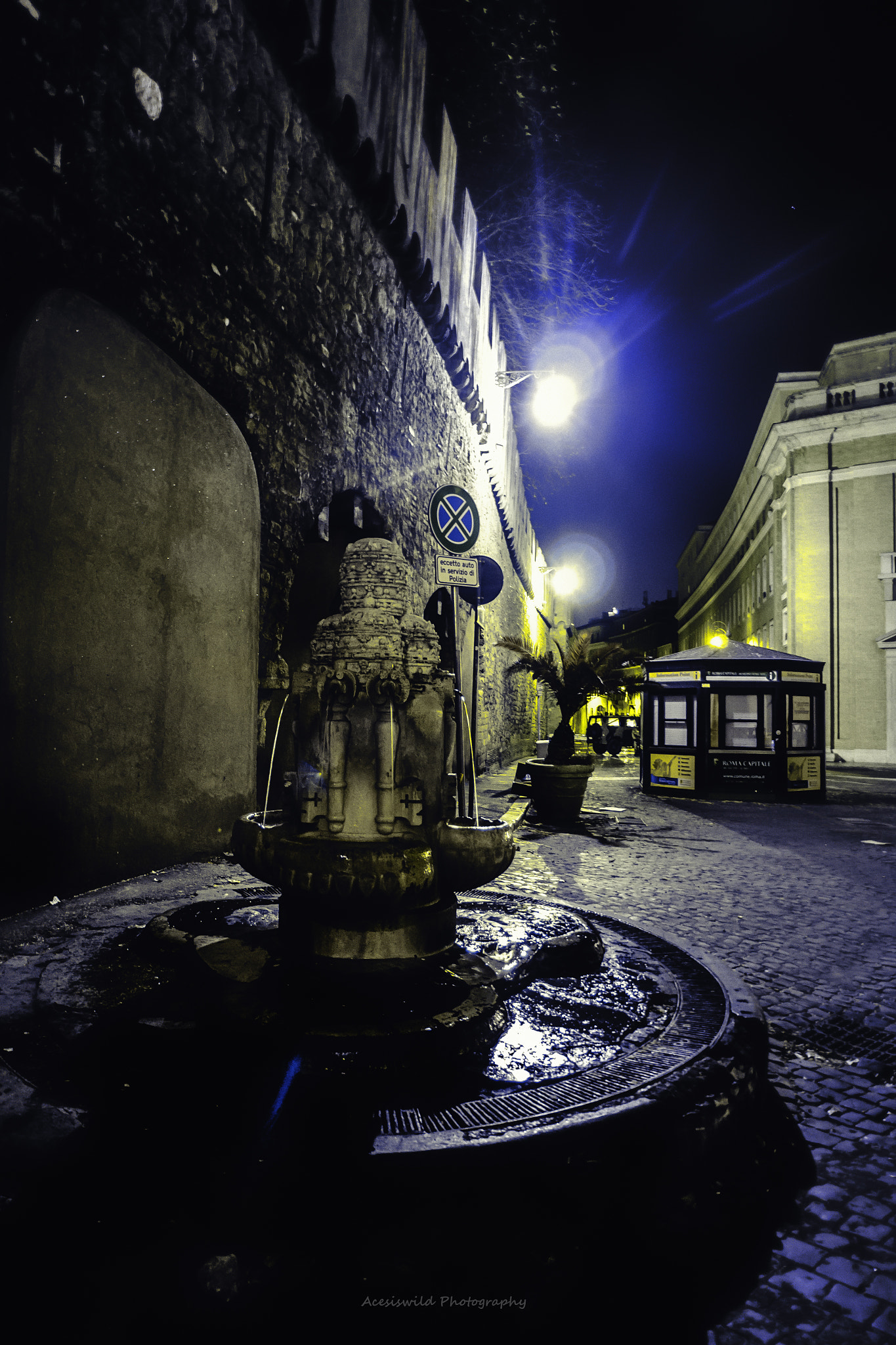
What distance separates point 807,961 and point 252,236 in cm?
726

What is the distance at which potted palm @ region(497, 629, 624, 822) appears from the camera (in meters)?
9.59

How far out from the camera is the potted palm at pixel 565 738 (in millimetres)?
9586

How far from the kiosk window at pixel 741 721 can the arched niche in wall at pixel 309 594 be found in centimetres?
839

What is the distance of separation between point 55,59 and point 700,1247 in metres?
6.43

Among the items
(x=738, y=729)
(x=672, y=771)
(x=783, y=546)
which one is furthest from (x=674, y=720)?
(x=783, y=546)

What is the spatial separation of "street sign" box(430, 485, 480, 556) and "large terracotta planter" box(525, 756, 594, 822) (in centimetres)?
371

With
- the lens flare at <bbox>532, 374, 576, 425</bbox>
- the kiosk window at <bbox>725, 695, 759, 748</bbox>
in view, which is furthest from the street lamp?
the kiosk window at <bbox>725, 695, 759, 748</bbox>

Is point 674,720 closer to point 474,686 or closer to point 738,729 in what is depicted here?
point 738,729

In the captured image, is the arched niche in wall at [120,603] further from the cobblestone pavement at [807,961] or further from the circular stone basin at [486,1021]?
the cobblestone pavement at [807,961]

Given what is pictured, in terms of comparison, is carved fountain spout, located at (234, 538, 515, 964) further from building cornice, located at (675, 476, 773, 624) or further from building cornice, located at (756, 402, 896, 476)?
building cornice, located at (675, 476, 773, 624)

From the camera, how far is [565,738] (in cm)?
981

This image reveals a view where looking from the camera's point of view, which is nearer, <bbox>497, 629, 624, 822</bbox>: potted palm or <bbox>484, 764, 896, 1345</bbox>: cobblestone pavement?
<bbox>484, 764, 896, 1345</bbox>: cobblestone pavement

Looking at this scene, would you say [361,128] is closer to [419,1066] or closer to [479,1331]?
[419,1066]

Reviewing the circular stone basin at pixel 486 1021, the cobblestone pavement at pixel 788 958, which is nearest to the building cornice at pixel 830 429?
the cobblestone pavement at pixel 788 958
